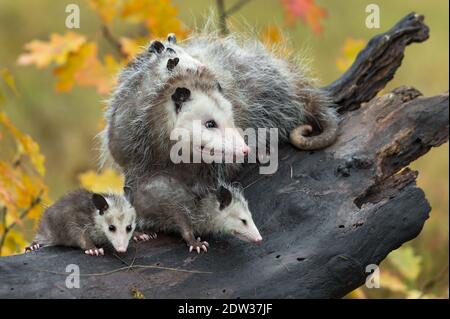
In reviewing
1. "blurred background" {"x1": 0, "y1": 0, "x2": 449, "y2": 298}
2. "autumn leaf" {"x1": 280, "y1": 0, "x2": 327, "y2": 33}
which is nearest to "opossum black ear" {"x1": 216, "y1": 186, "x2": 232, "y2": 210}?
"blurred background" {"x1": 0, "y1": 0, "x2": 449, "y2": 298}

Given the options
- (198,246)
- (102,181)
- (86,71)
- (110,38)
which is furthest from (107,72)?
(198,246)

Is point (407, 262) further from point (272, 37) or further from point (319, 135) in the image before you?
point (272, 37)


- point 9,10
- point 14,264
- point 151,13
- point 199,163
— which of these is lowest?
point 14,264

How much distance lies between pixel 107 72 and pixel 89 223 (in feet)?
5.60

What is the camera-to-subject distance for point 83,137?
22.6 feet

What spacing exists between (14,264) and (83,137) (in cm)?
394

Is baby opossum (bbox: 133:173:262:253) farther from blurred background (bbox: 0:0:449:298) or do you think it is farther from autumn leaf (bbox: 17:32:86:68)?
autumn leaf (bbox: 17:32:86:68)

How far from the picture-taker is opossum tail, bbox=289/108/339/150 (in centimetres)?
387

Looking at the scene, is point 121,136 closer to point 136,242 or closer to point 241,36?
point 136,242

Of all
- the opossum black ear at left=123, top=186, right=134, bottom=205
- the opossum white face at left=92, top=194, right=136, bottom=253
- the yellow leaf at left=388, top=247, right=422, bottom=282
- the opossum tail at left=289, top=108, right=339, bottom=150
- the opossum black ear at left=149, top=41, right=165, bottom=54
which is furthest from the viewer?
the yellow leaf at left=388, top=247, right=422, bottom=282

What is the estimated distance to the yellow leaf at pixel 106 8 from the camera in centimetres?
474

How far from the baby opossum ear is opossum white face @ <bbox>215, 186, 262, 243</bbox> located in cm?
41

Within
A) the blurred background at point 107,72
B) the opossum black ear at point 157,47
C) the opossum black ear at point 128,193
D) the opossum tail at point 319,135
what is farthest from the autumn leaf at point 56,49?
the opossum tail at point 319,135
